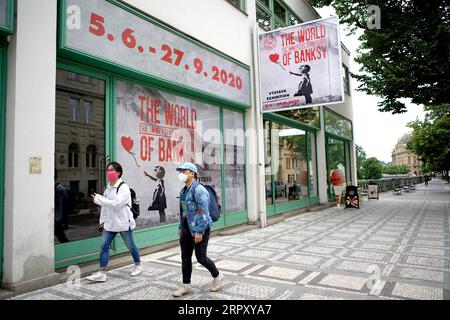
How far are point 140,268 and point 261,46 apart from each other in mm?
7860

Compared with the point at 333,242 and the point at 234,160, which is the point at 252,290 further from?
the point at 234,160

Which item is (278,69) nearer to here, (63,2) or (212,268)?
(63,2)

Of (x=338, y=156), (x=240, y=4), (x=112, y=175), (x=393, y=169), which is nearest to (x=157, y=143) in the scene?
(x=112, y=175)

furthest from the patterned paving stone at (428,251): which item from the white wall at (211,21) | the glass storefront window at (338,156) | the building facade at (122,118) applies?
the glass storefront window at (338,156)

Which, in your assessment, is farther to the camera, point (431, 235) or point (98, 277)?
point (431, 235)

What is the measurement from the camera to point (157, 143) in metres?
7.17

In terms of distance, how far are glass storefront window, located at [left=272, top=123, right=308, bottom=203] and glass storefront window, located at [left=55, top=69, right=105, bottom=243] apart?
286 inches

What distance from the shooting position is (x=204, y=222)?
4059 mm

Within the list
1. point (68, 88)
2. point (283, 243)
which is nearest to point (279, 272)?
point (283, 243)

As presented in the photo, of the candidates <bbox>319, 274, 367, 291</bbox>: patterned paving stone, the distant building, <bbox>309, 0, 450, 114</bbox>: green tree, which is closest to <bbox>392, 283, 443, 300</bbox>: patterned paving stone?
<bbox>319, 274, 367, 291</bbox>: patterned paving stone

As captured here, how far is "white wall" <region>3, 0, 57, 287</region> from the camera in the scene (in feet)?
14.2

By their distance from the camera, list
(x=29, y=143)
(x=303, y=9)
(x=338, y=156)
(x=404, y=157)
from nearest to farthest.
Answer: (x=29, y=143), (x=303, y=9), (x=338, y=156), (x=404, y=157)

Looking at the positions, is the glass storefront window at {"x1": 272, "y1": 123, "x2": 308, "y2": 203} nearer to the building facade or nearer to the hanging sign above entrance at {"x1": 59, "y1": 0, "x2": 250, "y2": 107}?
the building facade

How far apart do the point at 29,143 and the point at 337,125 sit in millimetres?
17125
